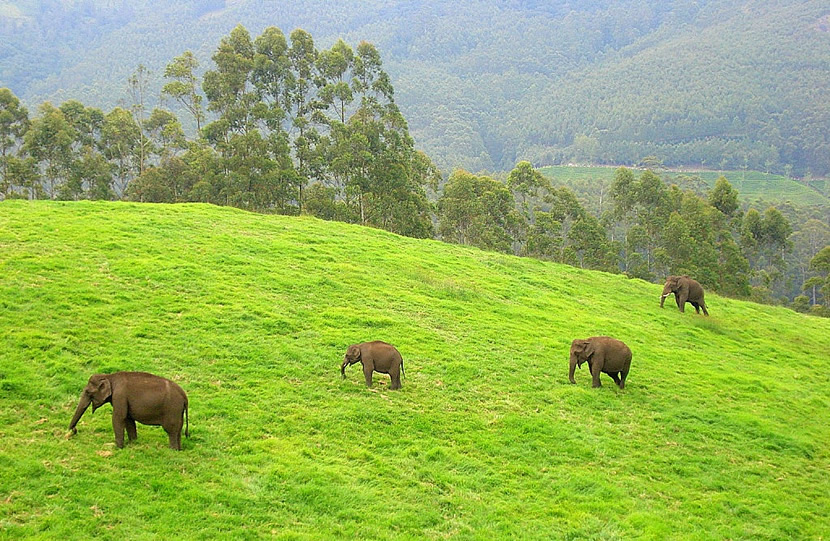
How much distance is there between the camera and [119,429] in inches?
468

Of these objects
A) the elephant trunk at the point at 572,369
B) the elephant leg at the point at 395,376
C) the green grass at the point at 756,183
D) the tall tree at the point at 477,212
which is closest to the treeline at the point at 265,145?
the tall tree at the point at 477,212

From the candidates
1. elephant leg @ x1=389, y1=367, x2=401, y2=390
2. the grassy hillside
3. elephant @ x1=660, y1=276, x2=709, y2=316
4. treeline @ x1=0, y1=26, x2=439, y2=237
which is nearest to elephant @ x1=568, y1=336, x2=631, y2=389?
the grassy hillside

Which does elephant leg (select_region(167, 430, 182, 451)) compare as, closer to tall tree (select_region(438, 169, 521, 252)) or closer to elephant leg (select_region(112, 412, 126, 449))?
elephant leg (select_region(112, 412, 126, 449))

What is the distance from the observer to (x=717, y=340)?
28969mm

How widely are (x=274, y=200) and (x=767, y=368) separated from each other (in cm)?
3954

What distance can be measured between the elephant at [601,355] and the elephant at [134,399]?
38.7 feet

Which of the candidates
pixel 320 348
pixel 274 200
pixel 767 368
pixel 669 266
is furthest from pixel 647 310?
pixel 669 266

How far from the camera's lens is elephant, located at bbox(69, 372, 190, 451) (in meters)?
11.8

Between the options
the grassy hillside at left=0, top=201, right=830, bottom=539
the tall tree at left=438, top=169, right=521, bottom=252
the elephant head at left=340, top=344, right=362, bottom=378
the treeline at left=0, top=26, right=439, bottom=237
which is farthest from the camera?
the tall tree at left=438, top=169, right=521, bottom=252

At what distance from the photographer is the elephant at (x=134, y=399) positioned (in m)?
11.8

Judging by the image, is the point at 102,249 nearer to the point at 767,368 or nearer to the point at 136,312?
the point at 136,312

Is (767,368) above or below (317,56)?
below

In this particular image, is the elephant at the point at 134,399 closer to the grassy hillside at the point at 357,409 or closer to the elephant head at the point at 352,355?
the grassy hillside at the point at 357,409

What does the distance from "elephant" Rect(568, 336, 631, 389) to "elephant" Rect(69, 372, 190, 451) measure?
11792mm
